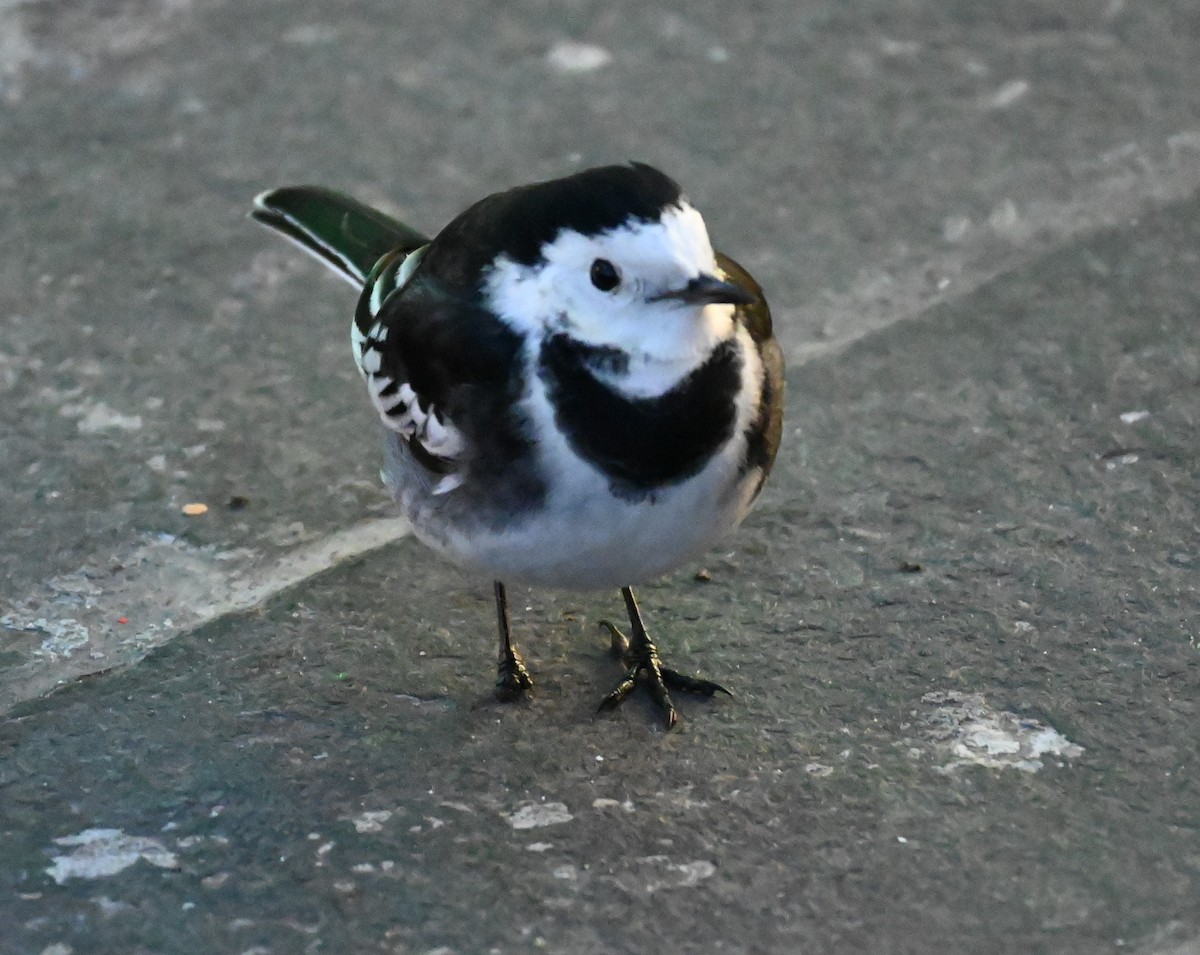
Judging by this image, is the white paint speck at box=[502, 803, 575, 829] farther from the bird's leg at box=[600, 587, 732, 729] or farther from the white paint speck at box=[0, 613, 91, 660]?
the white paint speck at box=[0, 613, 91, 660]

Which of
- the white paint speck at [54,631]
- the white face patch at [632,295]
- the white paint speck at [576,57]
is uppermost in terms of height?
the white face patch at [632,295]

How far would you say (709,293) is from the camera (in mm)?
2877

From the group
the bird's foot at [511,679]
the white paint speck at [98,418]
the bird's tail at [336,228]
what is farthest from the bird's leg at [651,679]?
the white paint speck at [98,418]

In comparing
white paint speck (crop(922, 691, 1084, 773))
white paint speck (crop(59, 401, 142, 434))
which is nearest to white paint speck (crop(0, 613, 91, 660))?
white paint speck (crop(59, 401, 142, 434))

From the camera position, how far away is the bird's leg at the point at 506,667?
11.3 ft

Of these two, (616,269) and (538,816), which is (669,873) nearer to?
(538,816)

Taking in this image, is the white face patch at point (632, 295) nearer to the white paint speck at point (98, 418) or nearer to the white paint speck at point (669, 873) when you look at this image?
the white paint speck at point (669, 873)

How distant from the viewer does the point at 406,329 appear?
3342 mm

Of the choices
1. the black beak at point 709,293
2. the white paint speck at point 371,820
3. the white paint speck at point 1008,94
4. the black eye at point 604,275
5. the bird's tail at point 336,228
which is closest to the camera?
the black beak at point 709,293

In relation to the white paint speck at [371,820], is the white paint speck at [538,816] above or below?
above

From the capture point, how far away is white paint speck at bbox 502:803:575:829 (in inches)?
122

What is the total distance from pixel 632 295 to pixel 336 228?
4.23 ft

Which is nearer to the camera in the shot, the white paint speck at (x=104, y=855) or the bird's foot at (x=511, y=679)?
the white paint speck at (x=104, y=855)

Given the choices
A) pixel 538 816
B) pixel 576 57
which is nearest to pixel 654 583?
pixel 538 816
